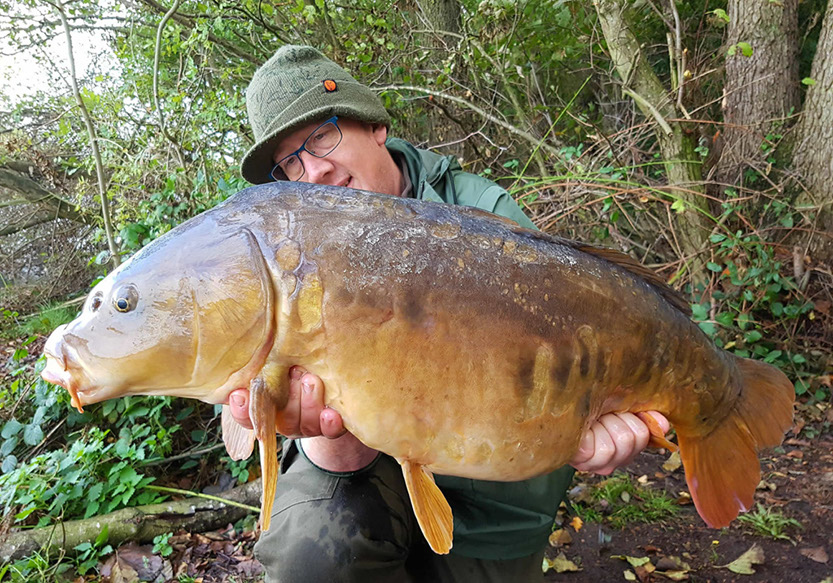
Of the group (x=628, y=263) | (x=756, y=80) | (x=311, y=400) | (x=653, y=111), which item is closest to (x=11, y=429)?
(x=311, y=400)

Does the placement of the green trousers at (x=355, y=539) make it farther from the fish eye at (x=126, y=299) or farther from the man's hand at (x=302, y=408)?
the fish eye at (x=126, y=299)

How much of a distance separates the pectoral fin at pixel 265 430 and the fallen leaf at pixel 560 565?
1.54m

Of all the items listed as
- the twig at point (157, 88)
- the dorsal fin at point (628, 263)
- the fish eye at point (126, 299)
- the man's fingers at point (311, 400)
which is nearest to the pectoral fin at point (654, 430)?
the dorsal fin at point (628, 263)

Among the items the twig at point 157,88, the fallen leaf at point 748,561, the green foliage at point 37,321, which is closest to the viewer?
the fallen leaf at point 748,561

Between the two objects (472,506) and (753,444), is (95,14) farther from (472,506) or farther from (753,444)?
(753,444)

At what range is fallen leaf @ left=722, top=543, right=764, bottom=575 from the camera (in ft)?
6.58

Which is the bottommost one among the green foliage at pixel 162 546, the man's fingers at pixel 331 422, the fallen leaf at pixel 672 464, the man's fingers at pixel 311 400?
the fallen leaf at pixel 672 464

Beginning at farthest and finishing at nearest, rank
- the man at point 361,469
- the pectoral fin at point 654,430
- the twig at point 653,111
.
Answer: the twig at point 653,111, the man at point 361,469, the pectoral fin at point 654,430

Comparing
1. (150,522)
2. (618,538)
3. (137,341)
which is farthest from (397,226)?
(150,522)

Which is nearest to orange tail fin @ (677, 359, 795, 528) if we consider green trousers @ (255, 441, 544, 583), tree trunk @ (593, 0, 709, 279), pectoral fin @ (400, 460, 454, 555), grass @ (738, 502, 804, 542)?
green trousers @ (255, 441, 544, 583)

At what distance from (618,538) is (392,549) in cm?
124

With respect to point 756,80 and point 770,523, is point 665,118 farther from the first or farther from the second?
point 770,523

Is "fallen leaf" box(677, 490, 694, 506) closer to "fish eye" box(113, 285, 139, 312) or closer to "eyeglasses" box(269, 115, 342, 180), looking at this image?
"eyeglasses" box(269, 115, 342, 180)

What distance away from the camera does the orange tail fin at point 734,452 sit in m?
1.42
